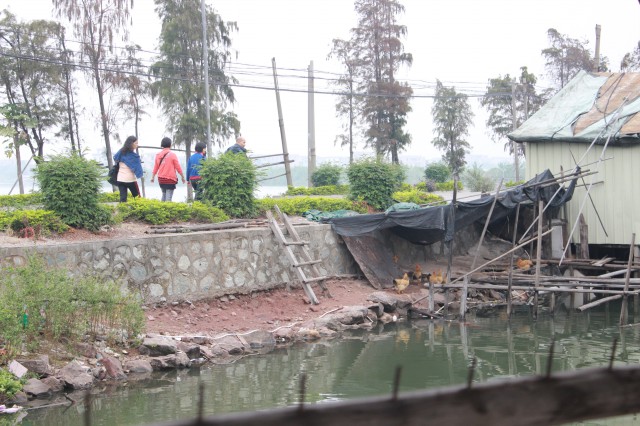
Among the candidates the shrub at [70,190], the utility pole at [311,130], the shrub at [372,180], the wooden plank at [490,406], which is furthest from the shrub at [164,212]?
the utility pole at [311,130]

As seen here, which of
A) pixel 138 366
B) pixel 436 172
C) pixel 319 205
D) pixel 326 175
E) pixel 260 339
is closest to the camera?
pixel 138 366

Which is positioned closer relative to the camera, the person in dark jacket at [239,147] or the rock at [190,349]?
the rock at [190,349]


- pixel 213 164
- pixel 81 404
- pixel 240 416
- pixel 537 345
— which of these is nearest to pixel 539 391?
pixel 240 416

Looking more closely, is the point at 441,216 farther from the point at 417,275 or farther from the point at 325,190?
the point at 325,190

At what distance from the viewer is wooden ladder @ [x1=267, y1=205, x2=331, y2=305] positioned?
14211mm

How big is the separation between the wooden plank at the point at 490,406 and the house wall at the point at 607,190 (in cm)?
1462

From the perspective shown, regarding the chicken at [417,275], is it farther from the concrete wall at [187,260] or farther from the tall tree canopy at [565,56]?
the tall tree canopy at [565,56]

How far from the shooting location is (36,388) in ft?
29.6

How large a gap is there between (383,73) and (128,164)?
22413mm

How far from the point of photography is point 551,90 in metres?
43.3

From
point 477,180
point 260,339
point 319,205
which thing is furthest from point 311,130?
point 260,339

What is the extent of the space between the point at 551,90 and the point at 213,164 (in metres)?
32.0

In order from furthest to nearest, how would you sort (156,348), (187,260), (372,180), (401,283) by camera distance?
(372,180) < (401,283) < (187,260) < (156,348)

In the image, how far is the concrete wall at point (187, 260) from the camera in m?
11.9
